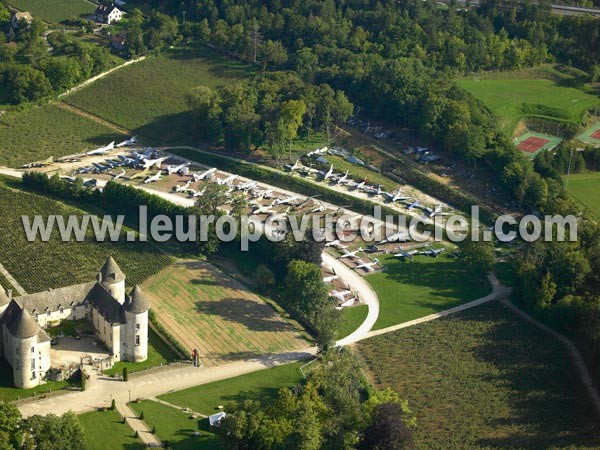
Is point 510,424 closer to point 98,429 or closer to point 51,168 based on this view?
point 98,429

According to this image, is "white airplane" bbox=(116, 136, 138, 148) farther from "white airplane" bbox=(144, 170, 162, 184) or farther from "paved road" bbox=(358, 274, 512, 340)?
"paved road" bbox=(358, 274, 512, 340)

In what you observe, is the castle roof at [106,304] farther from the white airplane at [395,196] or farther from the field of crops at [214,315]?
the white airplane at [395,196]

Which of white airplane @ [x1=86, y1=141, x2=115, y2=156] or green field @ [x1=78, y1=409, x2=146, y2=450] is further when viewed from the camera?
white airplane @ [x1=86, y1=141, x2=115, y2=156]

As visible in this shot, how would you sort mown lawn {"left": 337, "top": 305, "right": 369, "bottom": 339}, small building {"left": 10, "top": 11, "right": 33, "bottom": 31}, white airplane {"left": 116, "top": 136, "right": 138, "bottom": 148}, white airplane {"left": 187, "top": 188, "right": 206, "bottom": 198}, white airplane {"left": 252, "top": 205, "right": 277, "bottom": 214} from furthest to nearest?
small building {"left": 10, "top": 11, "right": 33, "bottom": 31} < white airplane {"left": 116, "top": 136, "right": 138, "bottom": 148} < white airplane {"left": 187, "top": 188, "right": 206, "bottom": 198} < white airplane {"left": 252, "top": 205, "right": 277, "bottom": 214} < mown lawn {"left": 337, "top": 305, "right": 369, "bottom": 339}

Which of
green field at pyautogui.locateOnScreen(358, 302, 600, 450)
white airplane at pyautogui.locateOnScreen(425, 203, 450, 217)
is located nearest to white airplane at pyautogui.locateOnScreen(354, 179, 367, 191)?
white airplane at pyautogui.locateOnScreen(425, 203, 450, 217)

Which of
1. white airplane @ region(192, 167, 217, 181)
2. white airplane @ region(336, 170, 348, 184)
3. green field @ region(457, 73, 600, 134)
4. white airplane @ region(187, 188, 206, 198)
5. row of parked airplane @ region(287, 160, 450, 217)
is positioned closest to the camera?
white airplane @ region(187, 188, 206, 198)

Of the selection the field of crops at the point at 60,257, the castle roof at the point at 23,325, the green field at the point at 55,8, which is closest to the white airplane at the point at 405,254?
the field of crops at the point at 60,257

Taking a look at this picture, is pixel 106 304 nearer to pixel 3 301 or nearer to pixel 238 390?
pixel 3 301
